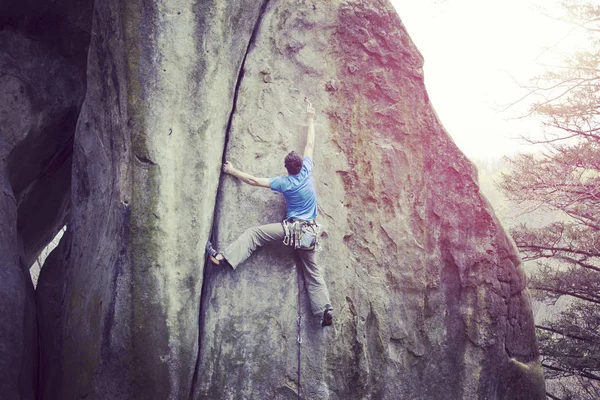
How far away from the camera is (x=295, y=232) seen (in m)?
5.98

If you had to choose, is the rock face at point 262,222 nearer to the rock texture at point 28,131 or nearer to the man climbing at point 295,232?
the rock texture at point 28,131

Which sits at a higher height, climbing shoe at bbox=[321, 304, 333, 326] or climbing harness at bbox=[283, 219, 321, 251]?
climbing harness at bbox=[283, 219, 321, 251]

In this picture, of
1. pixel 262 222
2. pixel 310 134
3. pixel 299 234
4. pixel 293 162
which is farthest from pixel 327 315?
pixel 310 134

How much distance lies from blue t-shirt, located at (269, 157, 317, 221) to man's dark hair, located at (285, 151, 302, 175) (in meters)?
0.07

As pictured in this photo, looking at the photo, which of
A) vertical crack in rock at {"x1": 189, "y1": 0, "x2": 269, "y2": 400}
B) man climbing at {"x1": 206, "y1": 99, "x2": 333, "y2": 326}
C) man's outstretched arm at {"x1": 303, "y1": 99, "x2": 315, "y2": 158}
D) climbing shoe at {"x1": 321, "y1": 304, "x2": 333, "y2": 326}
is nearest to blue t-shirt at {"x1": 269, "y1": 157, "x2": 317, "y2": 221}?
man climbing at {"x1": 206, "y1": 99, "x2": 333, "y2": 326}

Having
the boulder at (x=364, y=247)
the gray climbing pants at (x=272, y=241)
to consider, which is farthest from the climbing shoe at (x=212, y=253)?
the boulder at (x=364, y=247)

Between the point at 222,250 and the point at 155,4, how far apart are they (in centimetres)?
293

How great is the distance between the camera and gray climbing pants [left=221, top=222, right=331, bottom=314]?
235 inches

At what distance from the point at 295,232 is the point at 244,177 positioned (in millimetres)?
910

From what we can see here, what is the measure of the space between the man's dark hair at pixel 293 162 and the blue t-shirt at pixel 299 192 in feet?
0.24

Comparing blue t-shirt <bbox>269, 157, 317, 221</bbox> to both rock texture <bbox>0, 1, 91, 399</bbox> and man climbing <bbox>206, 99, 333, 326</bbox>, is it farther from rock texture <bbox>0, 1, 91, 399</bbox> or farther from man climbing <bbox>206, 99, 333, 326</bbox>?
rock texture <bbox>0, 1, 91, 399</bbox>

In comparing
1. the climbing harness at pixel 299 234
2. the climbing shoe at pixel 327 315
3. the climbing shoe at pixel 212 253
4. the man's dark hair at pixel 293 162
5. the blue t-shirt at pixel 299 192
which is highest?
the man's dark hair at pixel 293 162

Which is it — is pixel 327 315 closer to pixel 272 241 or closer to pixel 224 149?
pixel 272 241

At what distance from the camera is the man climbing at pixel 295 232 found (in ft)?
19.6
